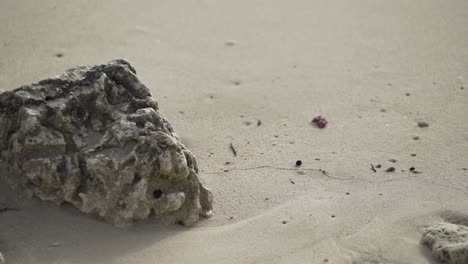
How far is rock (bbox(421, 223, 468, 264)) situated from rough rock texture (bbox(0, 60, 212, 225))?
116cm

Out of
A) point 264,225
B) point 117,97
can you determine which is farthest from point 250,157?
point 117,97

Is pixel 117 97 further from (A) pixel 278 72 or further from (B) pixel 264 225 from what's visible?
(A) pixel 278 72

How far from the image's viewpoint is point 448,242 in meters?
3.08

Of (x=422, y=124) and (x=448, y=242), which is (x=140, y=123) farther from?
(x=422, y=124)

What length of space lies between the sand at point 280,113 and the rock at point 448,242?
2.5 inches

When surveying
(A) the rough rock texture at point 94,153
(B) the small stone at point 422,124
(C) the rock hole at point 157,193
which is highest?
(A) the rough rock texture at point 94,153

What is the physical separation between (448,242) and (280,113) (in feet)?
5.48

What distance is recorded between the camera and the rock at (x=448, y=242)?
297 centimetres

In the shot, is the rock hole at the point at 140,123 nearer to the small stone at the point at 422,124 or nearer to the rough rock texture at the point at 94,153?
the rough rock texture at the point at 94,153

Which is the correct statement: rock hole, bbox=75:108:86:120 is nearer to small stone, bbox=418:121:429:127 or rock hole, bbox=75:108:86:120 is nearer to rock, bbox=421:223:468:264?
rock, bbox=421:223:468:264

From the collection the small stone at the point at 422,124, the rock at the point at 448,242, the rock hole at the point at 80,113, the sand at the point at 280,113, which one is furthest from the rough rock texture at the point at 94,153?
the small stone at the point at 422,124

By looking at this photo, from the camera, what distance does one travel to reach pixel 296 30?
5465 mm

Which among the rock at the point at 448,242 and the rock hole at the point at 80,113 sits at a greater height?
the rock hole at the point at 80,113

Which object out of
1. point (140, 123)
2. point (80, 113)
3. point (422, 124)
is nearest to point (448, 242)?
point (422, 124)
